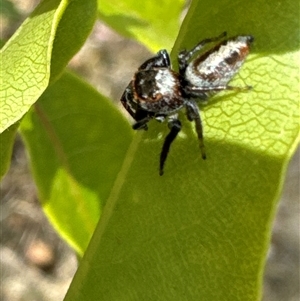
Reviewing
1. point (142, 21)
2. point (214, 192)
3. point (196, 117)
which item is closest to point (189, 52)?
point (196, 117)

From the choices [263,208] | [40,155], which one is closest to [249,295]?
[263,208]

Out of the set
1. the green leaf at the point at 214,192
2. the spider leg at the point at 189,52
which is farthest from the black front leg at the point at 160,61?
the green leaf at the point at 214,192

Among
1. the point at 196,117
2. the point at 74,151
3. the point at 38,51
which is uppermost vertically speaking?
the point at 38,51

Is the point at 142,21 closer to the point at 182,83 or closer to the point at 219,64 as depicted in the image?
the point at 182,83

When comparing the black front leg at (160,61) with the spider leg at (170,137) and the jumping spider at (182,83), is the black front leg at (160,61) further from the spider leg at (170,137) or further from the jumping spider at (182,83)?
the spider leg at (170,137)

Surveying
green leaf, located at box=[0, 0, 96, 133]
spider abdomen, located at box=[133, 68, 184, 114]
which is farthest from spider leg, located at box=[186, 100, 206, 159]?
green leaf, located at box=[0, 0, 96, 133]

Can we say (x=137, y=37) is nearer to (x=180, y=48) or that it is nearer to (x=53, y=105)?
(x=53, y=105)
